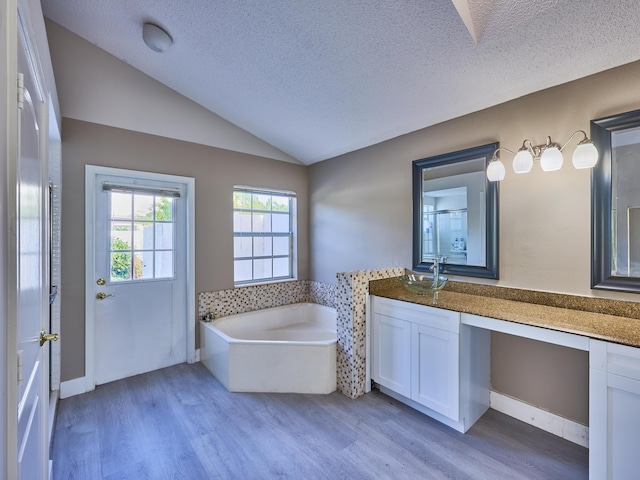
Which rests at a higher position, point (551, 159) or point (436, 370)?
point (551, 159)

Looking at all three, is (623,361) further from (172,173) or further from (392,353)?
(172,173)

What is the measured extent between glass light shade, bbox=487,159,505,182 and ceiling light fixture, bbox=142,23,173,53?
256cm

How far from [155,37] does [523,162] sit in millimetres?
2764

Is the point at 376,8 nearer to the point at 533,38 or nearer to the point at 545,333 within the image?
the point at 533,38

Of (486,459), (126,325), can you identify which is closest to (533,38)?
(486,459)

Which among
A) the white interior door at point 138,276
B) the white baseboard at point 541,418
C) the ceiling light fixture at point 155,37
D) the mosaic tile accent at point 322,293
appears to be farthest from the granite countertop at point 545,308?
the ceiling light fixture at point 155,37

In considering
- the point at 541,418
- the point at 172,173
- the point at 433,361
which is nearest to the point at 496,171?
the point at 433,361

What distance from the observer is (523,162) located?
6.74 feet

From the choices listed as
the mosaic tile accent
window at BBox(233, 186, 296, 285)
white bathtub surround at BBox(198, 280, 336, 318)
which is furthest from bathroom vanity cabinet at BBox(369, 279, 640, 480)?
window at BBox(233, 186, 296, 285)

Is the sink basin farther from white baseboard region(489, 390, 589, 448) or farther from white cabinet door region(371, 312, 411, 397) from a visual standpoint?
white baseboard region(489, 390, 589, 448)

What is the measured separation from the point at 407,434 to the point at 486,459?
0.47 metres

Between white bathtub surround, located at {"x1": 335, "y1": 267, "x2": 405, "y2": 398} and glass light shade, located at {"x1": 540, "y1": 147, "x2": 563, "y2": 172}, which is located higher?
glass light shade, located at {"x1": 540, "y1": 147, "x2": 563, "y2": 172}

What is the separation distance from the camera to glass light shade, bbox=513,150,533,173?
2045 mm

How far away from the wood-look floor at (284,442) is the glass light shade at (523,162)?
5.87 feet
